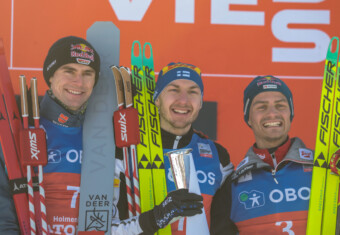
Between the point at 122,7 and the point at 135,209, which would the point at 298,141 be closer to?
Result: the point at 135,209

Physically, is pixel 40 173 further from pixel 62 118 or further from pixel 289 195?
pixel 289 195

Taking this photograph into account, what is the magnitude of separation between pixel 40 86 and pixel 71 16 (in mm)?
667

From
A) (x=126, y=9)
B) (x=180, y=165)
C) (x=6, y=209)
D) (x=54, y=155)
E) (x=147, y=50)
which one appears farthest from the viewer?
(x=147, y=50)

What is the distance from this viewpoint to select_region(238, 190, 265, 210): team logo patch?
2696 millimetres

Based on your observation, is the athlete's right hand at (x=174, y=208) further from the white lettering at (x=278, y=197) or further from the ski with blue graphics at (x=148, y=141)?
the white lettering at (x=278, y=197)

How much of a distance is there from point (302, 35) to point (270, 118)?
5.26ft

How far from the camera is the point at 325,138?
2.87m

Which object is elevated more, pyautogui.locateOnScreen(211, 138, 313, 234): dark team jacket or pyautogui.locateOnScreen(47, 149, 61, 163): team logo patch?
Result: pyautogui.locateOnScreen(47, 149, 61, 163): team logo patch

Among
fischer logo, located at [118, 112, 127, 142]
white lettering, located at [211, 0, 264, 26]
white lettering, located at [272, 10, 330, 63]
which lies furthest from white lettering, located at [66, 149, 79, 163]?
white lettering, located at [272, 10, 330, 63]

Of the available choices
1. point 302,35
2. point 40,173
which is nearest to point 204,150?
point 40,173

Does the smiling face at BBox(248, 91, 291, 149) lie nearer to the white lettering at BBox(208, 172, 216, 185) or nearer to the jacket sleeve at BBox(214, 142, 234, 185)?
the jacket sleeve at BBox(214, 142, 234, 185)

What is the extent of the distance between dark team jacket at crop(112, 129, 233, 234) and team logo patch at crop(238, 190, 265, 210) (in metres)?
0.16

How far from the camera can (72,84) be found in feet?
8.80

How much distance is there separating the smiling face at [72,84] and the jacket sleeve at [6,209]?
478 mm
